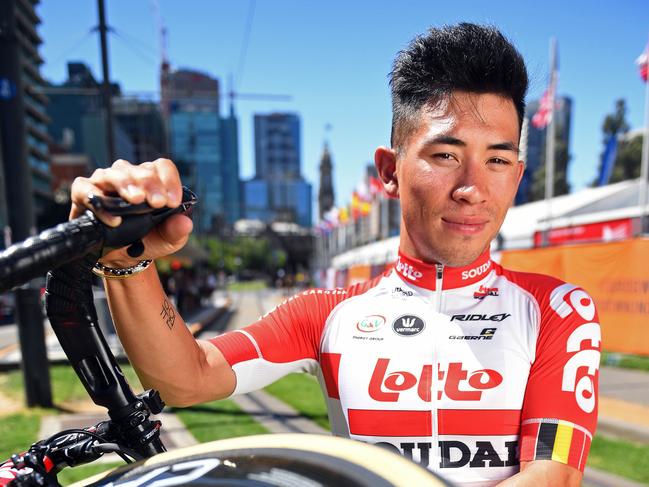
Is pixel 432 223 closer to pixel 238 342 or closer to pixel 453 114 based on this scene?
pixel 453 114

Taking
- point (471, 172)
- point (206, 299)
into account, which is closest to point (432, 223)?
point (471, 172)

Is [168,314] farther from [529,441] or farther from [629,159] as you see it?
[629,159]

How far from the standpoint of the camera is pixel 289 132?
533 feet

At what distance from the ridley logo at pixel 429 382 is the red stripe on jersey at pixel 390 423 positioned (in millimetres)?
42

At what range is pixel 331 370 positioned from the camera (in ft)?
4.79

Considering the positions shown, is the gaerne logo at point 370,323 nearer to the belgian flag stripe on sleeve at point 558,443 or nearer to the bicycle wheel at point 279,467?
Answer: the belgian flag stripe on sleeve at point 558,443

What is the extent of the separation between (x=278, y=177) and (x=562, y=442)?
141m

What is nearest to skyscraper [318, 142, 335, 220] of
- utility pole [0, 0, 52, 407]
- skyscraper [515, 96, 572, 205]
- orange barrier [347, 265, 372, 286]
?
skyscraper [515, 96, 572, 205]

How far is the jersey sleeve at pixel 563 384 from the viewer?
1.14 metres

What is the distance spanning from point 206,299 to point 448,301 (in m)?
28.3

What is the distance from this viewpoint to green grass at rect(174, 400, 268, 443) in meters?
4.87

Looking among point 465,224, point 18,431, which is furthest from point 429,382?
point 18,431

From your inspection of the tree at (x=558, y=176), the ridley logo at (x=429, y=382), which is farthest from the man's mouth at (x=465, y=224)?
the tree at (x=558, y=176)

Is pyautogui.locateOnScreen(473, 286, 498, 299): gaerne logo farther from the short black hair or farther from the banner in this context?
Result: the banner
